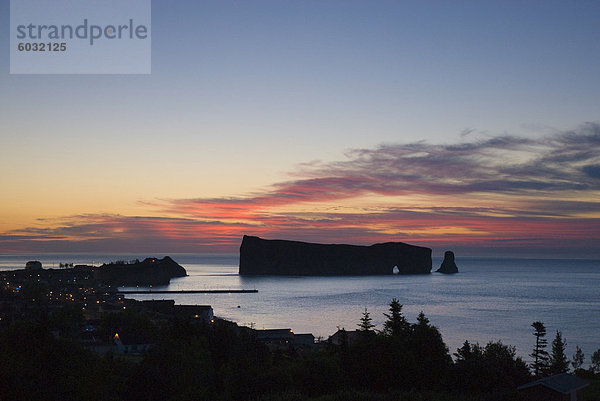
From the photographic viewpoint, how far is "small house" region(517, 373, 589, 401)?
22.7 m

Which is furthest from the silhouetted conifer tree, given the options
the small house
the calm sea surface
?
the small house

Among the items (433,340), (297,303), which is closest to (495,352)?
(433,340)

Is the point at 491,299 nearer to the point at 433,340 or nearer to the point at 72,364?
the point at 433,340

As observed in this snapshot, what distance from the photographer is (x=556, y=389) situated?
22797mm

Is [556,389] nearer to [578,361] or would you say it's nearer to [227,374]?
[227,374]

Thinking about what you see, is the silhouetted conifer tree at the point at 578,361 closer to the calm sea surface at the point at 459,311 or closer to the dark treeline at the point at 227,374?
the calm sea surface at the point at 459,311

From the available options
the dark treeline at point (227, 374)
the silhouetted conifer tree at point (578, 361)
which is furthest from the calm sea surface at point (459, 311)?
the dark treeline at point (227, 374)

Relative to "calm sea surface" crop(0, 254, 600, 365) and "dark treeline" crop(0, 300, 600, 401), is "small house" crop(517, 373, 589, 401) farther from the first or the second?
"calm sea surface" crop(0, 254, 600, 365)

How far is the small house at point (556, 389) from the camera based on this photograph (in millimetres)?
22734

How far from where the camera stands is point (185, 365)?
30969 millimetres

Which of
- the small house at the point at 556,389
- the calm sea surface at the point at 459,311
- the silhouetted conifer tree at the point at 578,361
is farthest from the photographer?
the calm sea surface at the point at 459,311

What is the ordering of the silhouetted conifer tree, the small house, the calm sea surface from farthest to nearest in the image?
the calm sea surface
the silhouetted conifer tree
the small house

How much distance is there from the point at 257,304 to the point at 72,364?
10061cm

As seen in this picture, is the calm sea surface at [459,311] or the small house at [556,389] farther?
the calm sea surface at [459,311]
